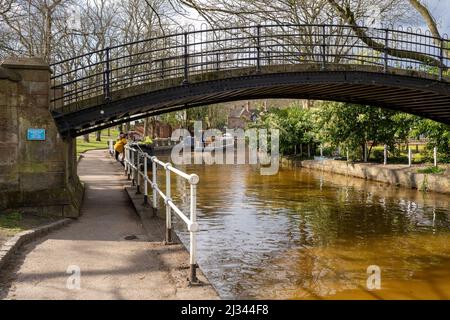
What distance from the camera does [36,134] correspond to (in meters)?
9.65

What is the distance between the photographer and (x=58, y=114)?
10211mm

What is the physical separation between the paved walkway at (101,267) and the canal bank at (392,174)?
1083 centimetres

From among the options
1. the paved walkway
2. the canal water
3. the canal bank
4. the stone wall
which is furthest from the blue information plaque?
the canal bank

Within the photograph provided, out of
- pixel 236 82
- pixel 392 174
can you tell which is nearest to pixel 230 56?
pixel 236 82

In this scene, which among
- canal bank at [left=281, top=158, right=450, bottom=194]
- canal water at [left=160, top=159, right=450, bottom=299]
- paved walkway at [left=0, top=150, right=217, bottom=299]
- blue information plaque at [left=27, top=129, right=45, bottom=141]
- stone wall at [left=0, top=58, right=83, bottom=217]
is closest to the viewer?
paved walkway at [left=0, top=150, right=217, bottom=299]

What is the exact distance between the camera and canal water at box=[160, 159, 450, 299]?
275 inches

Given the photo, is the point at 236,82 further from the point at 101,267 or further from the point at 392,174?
the point at 392,174

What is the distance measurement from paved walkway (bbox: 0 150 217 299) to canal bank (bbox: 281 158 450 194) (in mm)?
10826

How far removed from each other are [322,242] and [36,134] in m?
5.71

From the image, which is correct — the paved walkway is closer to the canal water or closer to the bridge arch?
the canal water

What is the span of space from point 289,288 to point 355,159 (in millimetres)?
18056

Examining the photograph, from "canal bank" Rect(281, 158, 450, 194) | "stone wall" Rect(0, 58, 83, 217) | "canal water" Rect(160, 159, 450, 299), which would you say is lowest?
"canal water" Rect(160, 159, 450, 299)

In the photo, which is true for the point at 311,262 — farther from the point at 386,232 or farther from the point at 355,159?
the point at 355,159
